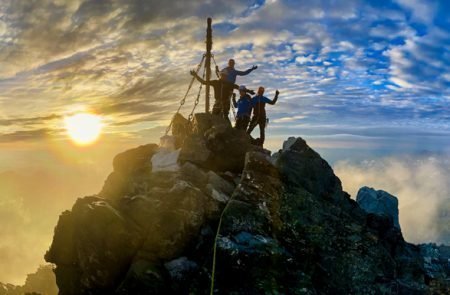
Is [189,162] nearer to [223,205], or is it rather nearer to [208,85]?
[223,205]

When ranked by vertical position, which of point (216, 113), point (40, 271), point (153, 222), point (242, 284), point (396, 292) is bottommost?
point (40, 271)

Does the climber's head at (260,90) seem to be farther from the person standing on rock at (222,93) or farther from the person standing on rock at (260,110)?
the person standing on rock at (222,93)

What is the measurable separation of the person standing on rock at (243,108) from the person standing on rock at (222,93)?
705 mm

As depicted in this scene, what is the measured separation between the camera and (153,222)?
2116cm

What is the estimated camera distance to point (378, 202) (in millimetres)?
71062

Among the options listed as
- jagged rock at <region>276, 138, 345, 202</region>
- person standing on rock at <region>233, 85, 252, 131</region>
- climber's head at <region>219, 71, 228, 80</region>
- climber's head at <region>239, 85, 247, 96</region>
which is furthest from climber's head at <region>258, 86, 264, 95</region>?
jagged rock at <region>276, 138, 345, 202</region>

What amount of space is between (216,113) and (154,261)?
56.6 feet

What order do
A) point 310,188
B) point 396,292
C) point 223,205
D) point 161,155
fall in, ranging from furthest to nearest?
point 161,155
point 310,188
point 223,205
point 396,292

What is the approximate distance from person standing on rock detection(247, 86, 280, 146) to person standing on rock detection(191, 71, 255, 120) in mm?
799

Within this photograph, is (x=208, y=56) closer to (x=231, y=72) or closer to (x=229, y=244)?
(x=231, y=72)

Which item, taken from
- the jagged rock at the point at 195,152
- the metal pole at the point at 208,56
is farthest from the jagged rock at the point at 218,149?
the metal pole at the point at 208,56

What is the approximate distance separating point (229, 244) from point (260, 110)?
1682 centimetres

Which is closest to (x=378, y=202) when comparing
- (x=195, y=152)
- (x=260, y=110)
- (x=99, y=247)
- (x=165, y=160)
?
(x=260, y=110)

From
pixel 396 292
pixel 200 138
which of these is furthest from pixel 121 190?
pixel 396 292
